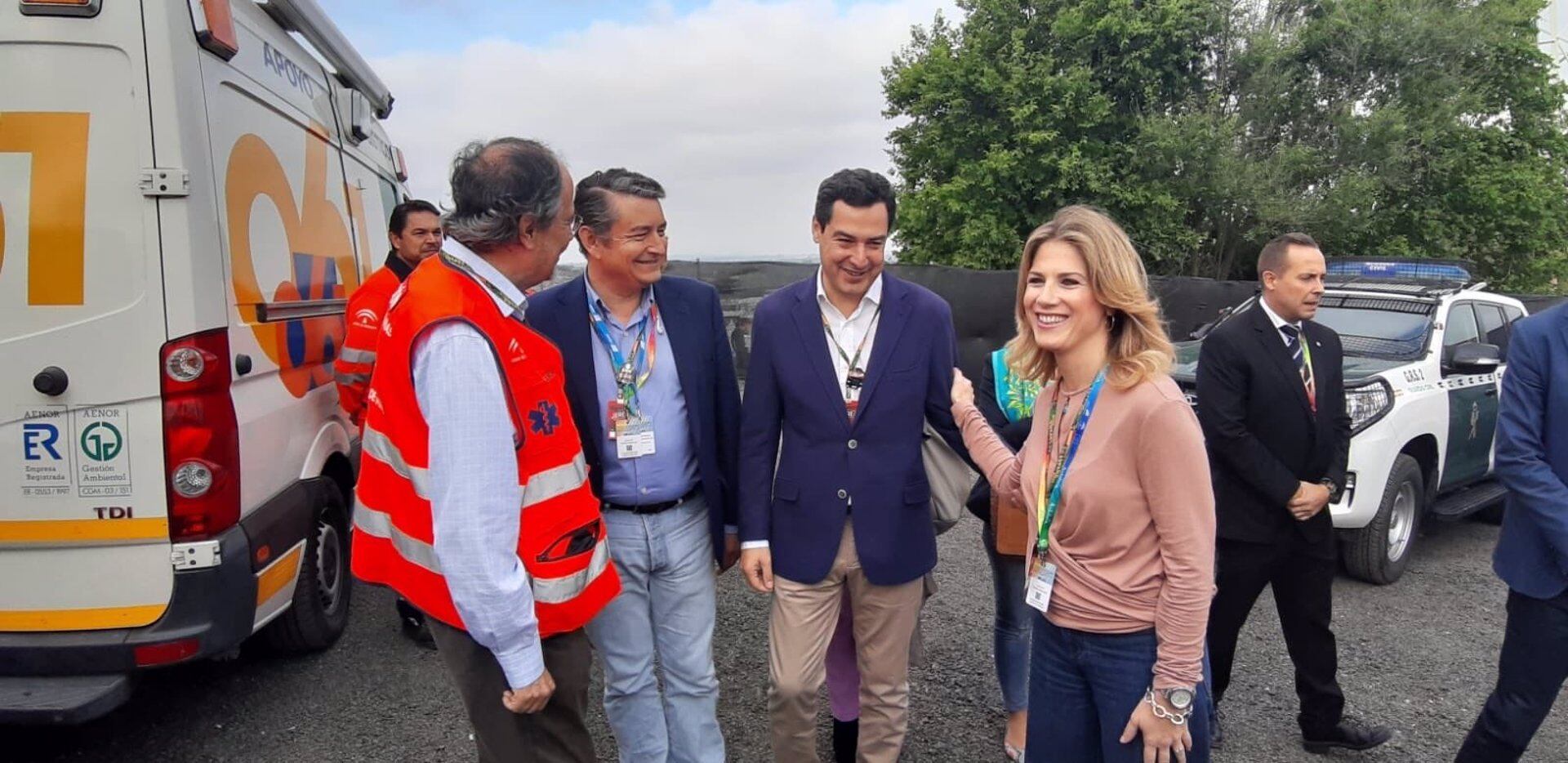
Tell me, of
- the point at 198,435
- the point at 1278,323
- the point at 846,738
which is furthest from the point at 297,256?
the point at 1278,323

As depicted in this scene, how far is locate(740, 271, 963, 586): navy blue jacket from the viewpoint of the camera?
2.48 m

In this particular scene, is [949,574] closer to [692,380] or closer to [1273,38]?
[692,380]

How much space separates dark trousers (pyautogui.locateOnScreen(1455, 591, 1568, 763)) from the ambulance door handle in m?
4.07

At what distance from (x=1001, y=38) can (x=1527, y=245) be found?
1401 centimetres

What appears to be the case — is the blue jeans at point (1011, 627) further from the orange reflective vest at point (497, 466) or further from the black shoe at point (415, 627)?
the black shoe at point (415, 627)

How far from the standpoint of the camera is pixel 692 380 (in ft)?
8.16

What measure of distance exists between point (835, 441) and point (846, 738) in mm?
1123

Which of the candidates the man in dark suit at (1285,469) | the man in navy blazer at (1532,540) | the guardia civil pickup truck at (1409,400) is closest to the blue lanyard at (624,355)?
the man in dark suit at (1285,469)

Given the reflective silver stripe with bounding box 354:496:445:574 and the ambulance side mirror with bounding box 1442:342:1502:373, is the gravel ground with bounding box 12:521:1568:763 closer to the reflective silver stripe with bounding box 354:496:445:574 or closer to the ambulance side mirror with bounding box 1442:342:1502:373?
the ambulance side mirror with bounding box 1442:342:1502:373

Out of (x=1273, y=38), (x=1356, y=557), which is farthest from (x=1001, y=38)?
(x=1356, y=557)

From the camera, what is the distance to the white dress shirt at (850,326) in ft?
8.34

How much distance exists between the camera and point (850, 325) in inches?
102

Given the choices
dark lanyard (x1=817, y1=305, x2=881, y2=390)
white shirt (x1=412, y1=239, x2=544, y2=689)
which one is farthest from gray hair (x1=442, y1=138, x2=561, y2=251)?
dark lanyard (x1=817, y1=305, x2=881, y2=390)

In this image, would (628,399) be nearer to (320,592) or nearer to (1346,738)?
(320,592)
